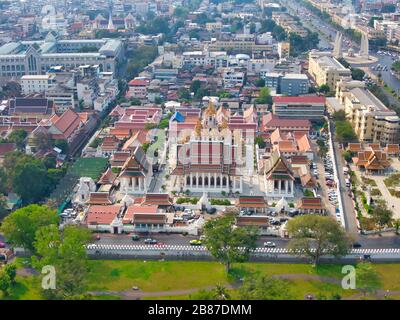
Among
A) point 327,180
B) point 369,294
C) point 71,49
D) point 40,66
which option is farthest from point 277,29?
point 369,294

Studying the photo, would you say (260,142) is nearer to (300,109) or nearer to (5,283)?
(300,109)

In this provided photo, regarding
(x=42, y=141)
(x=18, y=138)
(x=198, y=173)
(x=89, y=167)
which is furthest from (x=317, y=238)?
(x=18, y=138)

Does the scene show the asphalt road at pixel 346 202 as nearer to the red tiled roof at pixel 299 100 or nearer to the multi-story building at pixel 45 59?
the red tiled roof at pixel 299 100

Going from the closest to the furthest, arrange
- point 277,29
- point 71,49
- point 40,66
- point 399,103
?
point 399,103
point 40,66
point 71,49
point 277,29

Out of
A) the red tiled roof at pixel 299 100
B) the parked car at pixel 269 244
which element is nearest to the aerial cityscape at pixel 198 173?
the red tiled roof at pixel 299 100

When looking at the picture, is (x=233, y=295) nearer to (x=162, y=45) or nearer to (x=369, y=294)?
(x=369, y=294)
